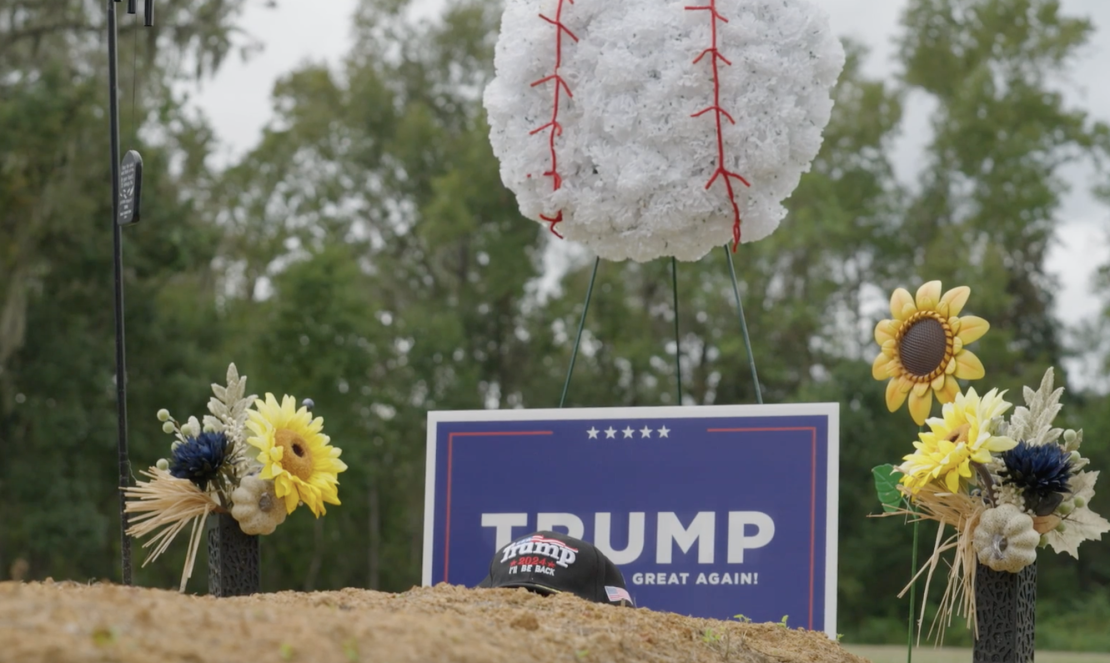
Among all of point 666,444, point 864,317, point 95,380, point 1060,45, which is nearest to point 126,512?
point 666,444

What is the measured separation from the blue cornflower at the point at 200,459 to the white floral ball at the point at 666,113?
1558 millimetres

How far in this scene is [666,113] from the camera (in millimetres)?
4816

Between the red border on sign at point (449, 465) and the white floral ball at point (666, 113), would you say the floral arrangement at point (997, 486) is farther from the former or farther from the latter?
the red border on sign at point (449, 465)

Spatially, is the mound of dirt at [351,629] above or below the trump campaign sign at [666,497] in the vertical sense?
below

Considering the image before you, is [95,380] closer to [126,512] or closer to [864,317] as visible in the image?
[864,317]

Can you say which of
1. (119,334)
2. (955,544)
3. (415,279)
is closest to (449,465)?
(119,334)

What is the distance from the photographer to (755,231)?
16.3 feet

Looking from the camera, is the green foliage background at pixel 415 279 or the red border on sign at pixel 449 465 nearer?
the red border on sign at pixel 449 465

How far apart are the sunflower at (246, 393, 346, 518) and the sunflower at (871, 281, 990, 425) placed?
6.17ft

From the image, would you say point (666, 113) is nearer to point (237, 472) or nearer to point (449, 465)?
point (449, 465)

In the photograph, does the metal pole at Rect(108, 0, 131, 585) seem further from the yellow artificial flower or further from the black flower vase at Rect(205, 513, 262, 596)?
the yellow artificial flower

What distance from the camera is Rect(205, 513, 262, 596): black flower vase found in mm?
4434

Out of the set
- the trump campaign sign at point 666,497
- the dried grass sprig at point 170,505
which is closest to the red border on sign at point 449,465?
the trump campaign sign at point 666,497

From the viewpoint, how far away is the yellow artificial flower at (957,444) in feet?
11.9
